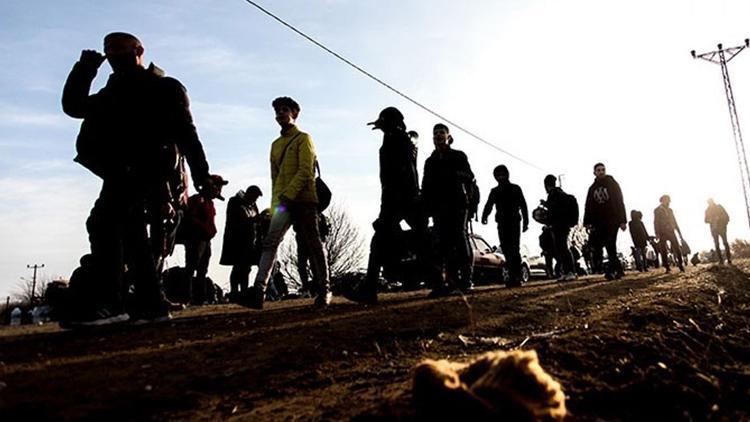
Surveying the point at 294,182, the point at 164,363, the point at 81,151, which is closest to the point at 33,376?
the point at 164,363

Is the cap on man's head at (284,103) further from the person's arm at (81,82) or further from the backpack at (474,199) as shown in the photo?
the backpack at (474,199)

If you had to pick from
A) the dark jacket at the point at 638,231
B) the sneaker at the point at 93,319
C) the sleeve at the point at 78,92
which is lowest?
the sneaker at the point at 93,319

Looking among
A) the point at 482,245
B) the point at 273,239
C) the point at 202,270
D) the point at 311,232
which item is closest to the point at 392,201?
the point at 311,232

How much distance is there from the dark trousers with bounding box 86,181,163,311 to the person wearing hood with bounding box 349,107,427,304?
2.31 metres

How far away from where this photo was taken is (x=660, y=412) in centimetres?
221

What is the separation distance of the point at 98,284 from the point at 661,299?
15.5 feet

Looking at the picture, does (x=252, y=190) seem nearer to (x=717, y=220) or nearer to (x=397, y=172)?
(x=397, y=172)

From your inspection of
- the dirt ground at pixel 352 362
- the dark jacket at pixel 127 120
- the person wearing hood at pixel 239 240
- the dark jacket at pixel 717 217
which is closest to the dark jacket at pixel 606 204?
the dirt ground at pixel 352 362

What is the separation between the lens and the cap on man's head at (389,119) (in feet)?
20.0

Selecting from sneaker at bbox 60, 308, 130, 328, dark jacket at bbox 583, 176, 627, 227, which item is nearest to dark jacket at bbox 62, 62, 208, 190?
sneaker at bbox 60, 308, 130, 328

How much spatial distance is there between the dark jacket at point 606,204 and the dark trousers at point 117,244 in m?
8.08

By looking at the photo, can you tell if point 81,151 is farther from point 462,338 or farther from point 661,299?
point 661,299

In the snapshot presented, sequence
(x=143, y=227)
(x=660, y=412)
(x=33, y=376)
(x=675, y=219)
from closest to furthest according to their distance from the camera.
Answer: (x=660, y=412), (x=33, y=376), (x=143, y=227), (x=675, y=219)

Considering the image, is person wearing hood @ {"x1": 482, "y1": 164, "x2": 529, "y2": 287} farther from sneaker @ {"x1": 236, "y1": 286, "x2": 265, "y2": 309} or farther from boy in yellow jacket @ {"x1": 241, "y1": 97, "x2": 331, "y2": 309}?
sneaker @ {"x1": 236, "y1": 286, "x2": 265, "y2": 309}
